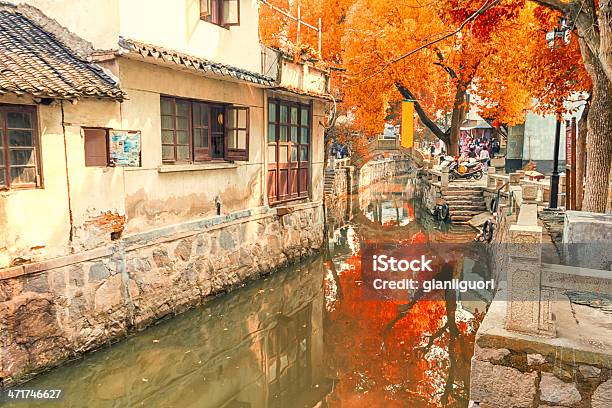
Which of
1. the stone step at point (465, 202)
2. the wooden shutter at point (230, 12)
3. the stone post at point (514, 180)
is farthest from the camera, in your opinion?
the stone step at point (465, 202)

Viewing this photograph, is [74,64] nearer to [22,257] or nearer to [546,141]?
[22,257]

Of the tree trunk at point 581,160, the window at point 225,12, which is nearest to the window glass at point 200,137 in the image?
the window at point 225,12

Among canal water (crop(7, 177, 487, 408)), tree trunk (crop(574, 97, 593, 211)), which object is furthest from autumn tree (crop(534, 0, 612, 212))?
canal water (crop(7, 177, 487, 408))

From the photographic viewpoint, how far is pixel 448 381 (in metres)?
7.89

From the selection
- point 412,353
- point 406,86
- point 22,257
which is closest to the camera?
point 22,257

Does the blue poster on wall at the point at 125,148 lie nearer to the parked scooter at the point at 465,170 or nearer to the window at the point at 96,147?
the window at the point at 96,147

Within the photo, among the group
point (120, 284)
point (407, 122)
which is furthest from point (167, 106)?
point (407, 122)

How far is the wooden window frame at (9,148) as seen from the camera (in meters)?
6.90

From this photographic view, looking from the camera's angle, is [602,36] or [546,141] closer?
[602,36]

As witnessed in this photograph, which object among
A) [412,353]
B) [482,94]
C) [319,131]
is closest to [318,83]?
[319,131]

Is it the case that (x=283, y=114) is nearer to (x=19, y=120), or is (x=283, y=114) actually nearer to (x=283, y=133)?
(x=283, y=133)

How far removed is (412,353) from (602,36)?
6.38m

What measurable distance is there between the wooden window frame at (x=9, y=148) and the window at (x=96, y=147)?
0.83 metres

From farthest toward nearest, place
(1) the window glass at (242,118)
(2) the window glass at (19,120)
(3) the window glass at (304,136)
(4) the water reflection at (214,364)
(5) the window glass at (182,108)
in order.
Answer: (3) the window glass at (304,136) < (1) the window glass at (242,118) < (5) the window glass at (182,108) < (4) the water reflection at (214,364) < (2) the window glass at (19,120)
